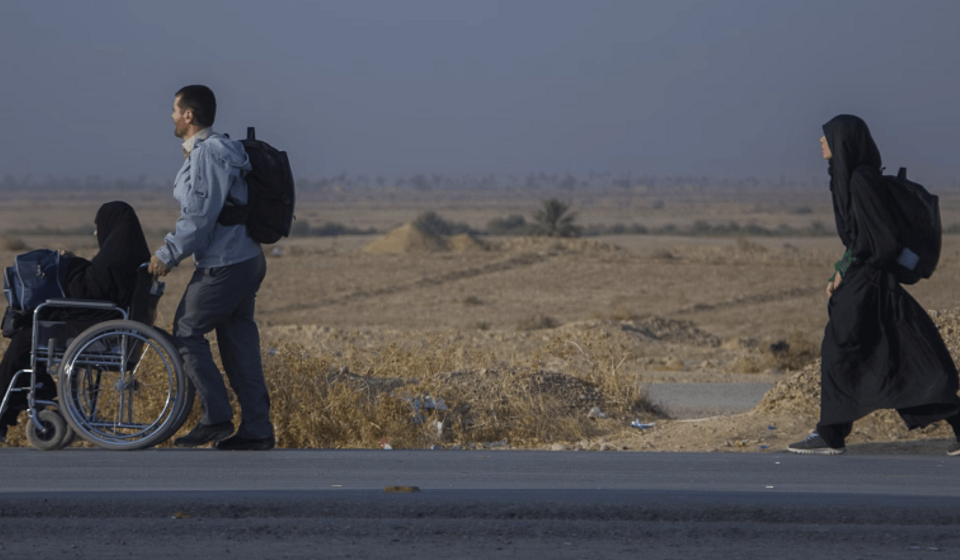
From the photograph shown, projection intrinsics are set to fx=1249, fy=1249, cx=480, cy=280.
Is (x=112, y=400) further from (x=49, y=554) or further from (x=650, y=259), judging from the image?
(x=650, y=259)

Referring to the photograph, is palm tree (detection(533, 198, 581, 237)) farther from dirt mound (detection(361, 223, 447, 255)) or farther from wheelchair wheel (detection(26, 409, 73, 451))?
wheelchair wheel (detection(26, 409, 73, 451))

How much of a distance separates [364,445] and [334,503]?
11.9 feet

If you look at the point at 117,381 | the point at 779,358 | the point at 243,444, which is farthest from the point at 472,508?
the point at 779,358

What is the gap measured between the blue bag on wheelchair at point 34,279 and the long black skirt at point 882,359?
4.33m

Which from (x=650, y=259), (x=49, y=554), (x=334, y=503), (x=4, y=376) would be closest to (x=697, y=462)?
(x=334, y=503)

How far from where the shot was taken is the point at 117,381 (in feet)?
22.8

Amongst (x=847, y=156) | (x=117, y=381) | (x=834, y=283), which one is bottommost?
(x=117, y=381)

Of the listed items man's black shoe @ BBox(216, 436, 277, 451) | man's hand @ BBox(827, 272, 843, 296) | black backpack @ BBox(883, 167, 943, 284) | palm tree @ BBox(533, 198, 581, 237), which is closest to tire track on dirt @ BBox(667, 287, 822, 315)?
man's hand @ BBox(827, 272, 843, 296)


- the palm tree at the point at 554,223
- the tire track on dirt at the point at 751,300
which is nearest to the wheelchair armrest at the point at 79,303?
the tire track on dirt at the point at 751,300

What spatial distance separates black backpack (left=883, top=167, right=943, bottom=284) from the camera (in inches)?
272

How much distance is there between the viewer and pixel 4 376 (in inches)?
286

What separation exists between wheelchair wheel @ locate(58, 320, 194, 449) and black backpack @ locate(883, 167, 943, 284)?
13.2 ft

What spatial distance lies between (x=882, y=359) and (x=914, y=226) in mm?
768

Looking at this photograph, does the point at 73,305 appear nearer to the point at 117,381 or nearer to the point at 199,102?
the point at 117,381
